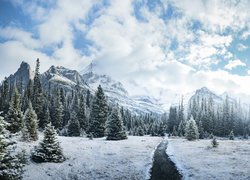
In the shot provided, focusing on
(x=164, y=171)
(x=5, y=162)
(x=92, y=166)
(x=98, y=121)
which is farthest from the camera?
(x=98, y=121)

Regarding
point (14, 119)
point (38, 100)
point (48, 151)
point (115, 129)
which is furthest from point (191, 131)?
point (48, 151)

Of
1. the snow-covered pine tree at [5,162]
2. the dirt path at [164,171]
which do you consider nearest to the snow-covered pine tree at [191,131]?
the dirt path at [164,171]

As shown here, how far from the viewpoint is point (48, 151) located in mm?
27391

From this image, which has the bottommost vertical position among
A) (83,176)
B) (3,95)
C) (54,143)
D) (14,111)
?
(83,176)

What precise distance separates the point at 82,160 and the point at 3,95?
88.2 m

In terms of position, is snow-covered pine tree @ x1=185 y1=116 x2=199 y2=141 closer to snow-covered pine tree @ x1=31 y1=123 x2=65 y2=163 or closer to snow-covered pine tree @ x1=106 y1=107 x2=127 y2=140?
snow-covered pine tree @ x1=106 y1=107 x2=127 y2=140

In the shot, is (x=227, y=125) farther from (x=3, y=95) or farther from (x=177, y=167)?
(x=177, y=167)

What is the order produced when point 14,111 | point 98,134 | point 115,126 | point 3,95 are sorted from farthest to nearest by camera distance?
point 3,95
point 98,134
point 115,126
point 14,111

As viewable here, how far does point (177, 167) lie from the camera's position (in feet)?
94.7

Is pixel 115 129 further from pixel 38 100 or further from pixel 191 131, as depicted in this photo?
pixel 38 100

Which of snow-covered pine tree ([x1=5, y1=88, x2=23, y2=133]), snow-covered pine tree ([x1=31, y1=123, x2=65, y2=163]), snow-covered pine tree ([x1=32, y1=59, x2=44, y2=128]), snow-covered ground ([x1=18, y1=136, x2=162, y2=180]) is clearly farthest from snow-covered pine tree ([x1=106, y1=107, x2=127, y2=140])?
snow-covered pine tree ([x1=32, y1=59, x2=44, y2=128])

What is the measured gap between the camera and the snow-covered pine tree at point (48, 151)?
1049 inches

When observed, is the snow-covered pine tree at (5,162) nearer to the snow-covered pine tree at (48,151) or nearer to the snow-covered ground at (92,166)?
the snow-covered ground at (92,166)

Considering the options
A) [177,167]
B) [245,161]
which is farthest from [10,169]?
[245,161]
